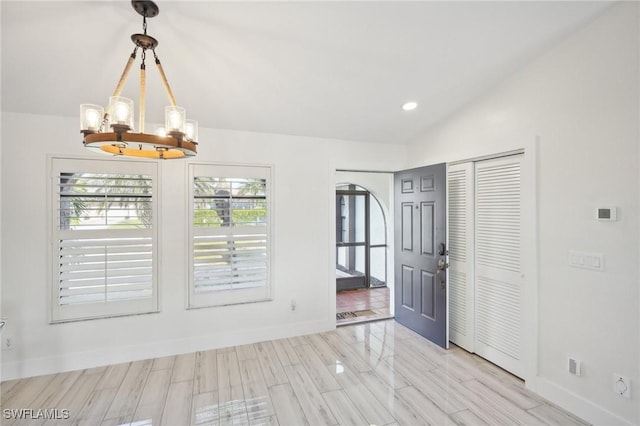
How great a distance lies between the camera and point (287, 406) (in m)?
2.42

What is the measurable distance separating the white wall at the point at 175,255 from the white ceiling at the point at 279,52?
37 cm

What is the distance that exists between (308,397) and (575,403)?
79.9 inches

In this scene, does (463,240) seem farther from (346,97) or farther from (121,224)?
(121,224)

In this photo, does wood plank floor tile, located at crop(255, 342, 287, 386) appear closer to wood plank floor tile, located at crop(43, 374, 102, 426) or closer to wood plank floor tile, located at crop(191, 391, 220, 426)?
wood plank floor tile, located at crop(191, 391, 220, 426)

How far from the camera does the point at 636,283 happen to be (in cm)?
200

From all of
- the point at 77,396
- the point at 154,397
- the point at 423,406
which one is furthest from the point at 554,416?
the point at 77,396

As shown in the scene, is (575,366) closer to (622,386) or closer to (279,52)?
(622,386)

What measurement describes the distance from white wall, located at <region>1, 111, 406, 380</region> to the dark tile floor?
0.72 metres

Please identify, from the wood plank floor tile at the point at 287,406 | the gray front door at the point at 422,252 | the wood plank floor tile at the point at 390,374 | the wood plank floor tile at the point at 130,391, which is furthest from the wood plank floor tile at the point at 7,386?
the gray front door at the point at 422,252

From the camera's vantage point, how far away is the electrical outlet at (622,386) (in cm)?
203

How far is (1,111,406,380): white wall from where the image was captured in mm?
2793

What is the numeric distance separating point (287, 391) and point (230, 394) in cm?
47

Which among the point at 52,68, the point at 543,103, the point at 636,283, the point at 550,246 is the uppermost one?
the point at 52,68

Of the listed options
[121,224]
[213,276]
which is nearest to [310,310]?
[213,276]
